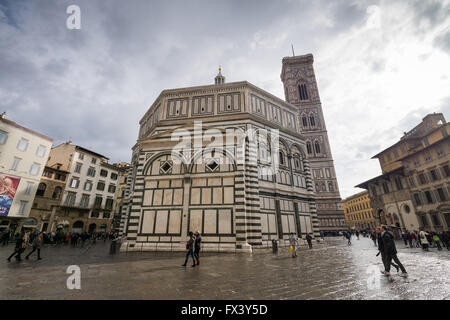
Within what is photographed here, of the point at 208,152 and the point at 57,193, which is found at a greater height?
the point at 208,152

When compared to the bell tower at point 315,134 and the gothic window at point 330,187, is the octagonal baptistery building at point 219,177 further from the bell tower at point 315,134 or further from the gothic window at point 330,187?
the gothic window at point 330,187

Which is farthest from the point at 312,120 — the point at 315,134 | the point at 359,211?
the point at 359,211

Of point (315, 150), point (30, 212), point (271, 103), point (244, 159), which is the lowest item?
point (30, 212)

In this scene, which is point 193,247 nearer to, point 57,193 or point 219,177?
point 219,177

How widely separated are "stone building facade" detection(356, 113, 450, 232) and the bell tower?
9.13 metres

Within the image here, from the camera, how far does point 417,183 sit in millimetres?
22203

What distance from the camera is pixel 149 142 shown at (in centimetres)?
1667

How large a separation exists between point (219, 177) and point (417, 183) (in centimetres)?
2269
